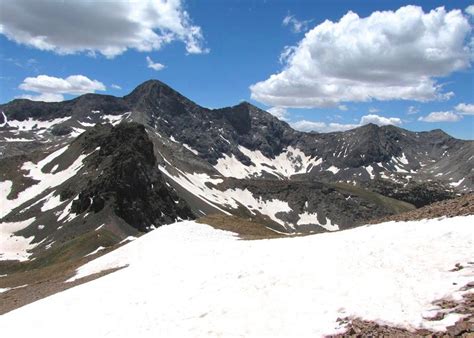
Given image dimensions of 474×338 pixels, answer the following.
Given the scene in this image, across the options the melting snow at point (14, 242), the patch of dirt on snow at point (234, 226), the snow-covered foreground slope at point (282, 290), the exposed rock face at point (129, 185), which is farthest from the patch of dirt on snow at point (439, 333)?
the exposed rock face at point (129, 185)

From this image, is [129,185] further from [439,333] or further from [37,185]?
[439,333]

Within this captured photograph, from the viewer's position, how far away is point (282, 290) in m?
21.7

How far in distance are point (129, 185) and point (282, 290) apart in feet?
439

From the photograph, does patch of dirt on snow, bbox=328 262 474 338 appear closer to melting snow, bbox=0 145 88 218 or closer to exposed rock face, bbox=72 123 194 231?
exposed rock face, bbox=72 123 194 231

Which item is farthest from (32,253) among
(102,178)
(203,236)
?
(203,236)

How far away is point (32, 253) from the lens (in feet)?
383

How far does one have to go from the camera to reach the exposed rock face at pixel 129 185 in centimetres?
13738

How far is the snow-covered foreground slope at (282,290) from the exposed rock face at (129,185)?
359 ft

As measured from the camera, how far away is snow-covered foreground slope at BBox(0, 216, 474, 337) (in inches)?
715

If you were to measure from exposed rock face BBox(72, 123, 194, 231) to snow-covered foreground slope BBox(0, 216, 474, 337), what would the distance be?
109m

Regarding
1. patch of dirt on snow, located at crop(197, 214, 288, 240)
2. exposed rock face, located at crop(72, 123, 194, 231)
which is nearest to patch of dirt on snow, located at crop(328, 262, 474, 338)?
patch of dirt on snow, located at crop(197, 214, 288, 240)

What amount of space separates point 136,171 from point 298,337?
477 feet

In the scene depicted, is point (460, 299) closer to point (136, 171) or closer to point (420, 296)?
point (420, 296)

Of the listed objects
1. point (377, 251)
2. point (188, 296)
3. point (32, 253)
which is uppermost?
point (377, 251)
